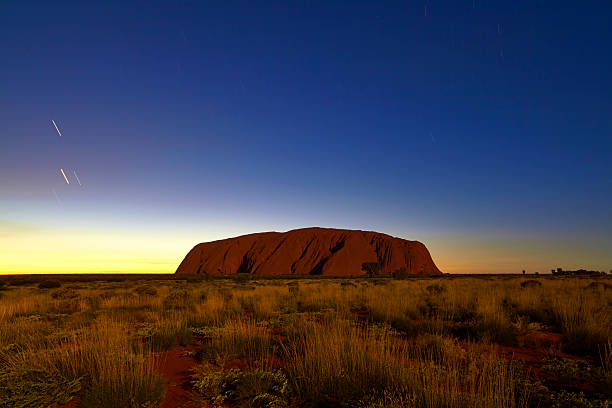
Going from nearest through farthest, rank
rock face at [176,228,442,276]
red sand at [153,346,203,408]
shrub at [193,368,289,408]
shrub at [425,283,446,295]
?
shrub at [193,368,289,408], red sand at [153,346,203,408], shrub at [425,283,446,295], rock face at [176,228,442,276]

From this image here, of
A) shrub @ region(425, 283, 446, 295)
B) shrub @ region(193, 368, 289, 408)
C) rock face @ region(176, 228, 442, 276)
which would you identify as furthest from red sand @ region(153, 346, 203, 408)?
rock face @ region(176, 228, 442, 276)

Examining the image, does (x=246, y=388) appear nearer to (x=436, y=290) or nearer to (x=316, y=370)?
(x=316, y=370)

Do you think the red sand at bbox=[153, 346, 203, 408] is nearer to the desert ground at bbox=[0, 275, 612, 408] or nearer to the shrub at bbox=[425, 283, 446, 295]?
the desert ground at bbox=[0, 275, 612, 408]

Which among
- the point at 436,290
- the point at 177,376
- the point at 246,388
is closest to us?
the point at 246,388

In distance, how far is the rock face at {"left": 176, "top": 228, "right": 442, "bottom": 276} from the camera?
101750 millimetres

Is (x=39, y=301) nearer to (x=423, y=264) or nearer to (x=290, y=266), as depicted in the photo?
(x=290, y=266)

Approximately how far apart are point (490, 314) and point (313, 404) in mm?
7227

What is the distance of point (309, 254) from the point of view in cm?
10731

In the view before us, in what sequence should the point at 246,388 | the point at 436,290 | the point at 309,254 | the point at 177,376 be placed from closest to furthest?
the point at 246,388, the point at 177,376, the point at 436,290, the point at 309,254

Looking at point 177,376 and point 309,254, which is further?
point 309,254

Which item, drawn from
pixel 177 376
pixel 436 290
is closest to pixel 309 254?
pixel 436 290

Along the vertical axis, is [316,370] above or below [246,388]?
above

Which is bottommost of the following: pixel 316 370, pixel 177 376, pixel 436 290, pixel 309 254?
pixel 177 376

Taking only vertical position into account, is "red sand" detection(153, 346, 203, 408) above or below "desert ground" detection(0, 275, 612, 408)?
below
